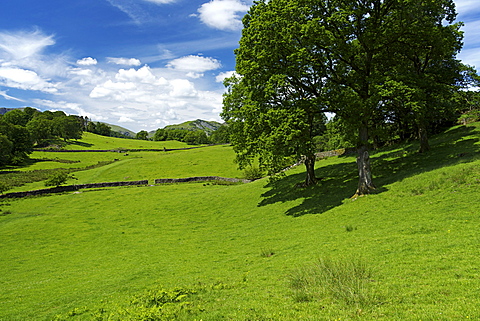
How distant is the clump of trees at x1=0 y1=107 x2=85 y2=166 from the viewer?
93.4 meters

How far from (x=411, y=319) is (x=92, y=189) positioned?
206ft

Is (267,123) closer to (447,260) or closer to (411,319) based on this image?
(447,260)

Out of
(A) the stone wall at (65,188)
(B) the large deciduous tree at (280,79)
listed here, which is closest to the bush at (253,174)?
(A) the stone wall at (65,188)

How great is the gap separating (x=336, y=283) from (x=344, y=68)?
22.6 meters

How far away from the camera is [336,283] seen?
977 centimetres

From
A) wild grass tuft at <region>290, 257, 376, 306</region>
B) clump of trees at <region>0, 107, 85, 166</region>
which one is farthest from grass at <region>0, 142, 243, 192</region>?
wild grass tuft at <region>290, 257, 376, 306</region>

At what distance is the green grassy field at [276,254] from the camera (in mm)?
9125

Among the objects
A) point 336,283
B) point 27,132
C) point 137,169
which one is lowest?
point 336,283

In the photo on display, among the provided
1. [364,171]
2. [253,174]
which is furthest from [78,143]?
[364,171]

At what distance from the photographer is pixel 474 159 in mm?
22062

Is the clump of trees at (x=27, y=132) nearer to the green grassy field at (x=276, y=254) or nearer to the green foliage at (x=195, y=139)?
the green foliage at (x=195, y=139)

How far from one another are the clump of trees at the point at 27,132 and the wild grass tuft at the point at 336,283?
113543 mm

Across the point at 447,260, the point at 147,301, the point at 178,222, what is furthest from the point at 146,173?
the point at 447,260

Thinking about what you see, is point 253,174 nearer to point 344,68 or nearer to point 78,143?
point 344,68
